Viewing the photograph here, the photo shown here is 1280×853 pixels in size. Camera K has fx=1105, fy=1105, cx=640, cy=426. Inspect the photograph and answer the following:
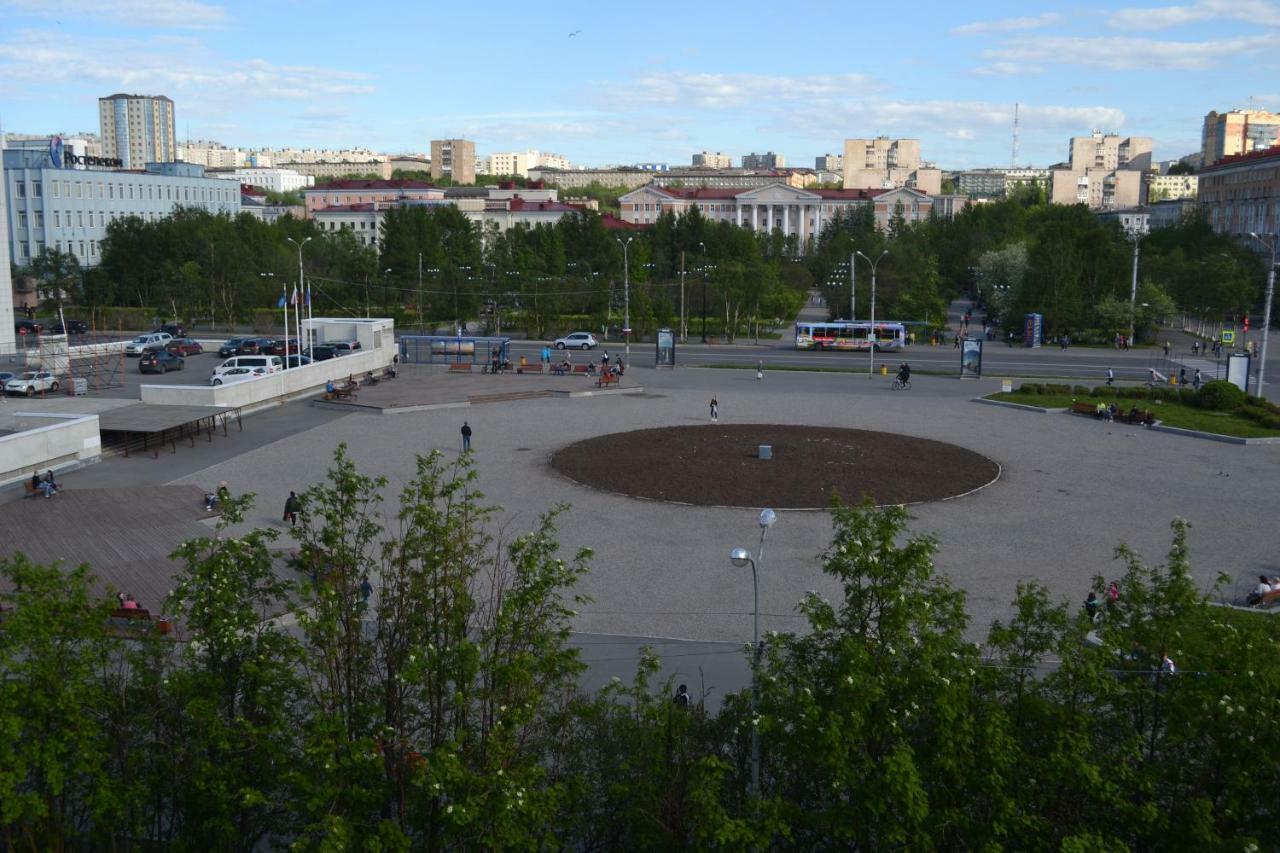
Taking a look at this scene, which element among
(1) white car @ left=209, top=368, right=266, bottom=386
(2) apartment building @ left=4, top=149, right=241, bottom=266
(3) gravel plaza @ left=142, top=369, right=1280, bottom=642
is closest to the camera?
(3) gravel plaza @ left=142, top=369, right=1280, bottom=642

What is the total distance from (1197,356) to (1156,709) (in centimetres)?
5584

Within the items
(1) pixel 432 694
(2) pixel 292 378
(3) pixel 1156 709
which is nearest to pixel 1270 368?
(2) pixel 292 378

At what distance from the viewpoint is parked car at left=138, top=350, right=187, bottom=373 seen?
49.7m

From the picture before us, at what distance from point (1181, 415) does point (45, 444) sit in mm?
34812

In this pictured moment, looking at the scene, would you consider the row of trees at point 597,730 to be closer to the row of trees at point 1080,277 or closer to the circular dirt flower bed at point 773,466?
the circular dirt flower bed at point 773,466

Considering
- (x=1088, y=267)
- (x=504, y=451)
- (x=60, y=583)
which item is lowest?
(x=504, y=451)

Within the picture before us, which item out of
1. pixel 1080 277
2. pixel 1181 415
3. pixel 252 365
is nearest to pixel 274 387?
pixel 252 365

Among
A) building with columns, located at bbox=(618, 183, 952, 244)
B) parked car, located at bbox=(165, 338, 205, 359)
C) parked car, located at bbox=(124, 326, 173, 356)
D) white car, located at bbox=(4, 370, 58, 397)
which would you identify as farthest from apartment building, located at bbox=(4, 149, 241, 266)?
building with columns, located at bbox=(618, 183, 952, 244)

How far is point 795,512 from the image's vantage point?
80.6 feet

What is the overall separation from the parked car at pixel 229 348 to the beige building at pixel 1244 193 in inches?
3047

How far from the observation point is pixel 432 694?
32.1 ft

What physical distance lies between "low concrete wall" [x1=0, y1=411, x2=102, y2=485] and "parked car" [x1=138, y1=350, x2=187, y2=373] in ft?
61.9

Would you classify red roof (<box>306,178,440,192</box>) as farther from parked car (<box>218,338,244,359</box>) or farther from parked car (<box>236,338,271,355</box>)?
parked car (<box>236,338,271,355</box>)

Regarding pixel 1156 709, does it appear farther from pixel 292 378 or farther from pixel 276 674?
pixel 292 378
